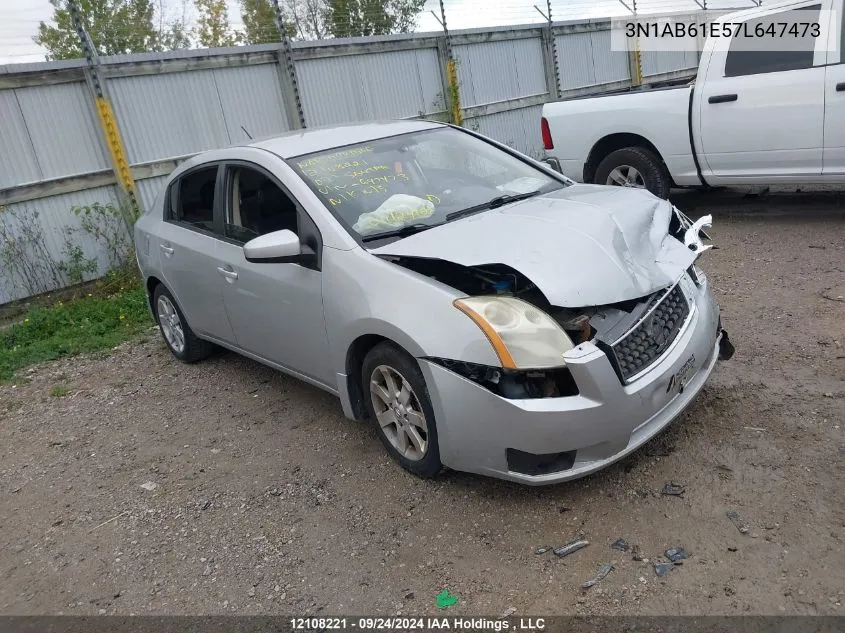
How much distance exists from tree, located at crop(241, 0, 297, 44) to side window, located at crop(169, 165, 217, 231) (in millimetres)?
5457

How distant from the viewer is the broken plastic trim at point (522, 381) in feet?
10.2

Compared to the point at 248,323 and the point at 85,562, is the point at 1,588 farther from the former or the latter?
the point at 248,323

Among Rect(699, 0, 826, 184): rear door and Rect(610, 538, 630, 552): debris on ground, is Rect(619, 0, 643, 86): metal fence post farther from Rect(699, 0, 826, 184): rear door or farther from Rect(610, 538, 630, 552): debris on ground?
Rect(610, 538, 630, 552): debris on ground

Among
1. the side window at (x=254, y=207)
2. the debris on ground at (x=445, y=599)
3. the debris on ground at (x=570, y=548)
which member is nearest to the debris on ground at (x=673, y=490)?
the debris on ground at (x=570, y=548)

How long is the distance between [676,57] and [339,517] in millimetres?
17776

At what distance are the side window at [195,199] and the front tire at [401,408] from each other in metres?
1.86

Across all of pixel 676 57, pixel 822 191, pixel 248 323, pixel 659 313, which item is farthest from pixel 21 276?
pixel 676 57

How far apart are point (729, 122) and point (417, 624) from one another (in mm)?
6054

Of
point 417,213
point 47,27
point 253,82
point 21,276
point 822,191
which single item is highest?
point 47,27

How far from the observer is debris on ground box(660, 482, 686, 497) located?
10.7ft

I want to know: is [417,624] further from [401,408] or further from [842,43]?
[842,43]

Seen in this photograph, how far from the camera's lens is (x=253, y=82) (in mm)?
9711

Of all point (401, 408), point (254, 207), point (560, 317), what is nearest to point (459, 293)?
point (560, 317)

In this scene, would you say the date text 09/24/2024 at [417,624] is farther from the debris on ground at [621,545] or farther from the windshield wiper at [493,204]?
the windshield wiper at [493,204]
